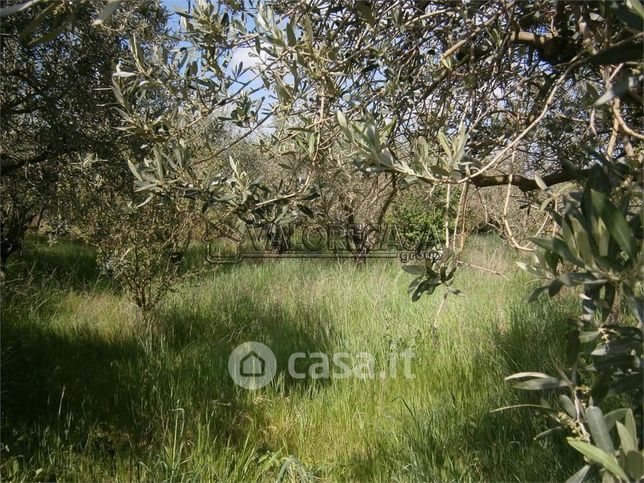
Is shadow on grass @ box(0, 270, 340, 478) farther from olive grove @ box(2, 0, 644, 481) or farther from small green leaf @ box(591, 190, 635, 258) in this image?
small green leaf @ box(591, 190, 635, 258)

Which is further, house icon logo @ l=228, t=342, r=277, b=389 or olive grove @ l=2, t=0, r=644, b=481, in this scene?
house icon logo @ l=228, t=342, r=277, b=389

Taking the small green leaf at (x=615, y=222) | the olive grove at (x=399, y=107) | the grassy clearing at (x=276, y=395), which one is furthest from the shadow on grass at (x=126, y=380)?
the small green leaf at (x=615, y=222)

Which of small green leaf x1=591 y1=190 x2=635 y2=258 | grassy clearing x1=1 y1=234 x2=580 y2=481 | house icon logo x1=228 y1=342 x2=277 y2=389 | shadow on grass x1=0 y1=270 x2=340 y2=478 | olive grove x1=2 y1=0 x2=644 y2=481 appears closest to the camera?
small green leaf x1=591 y1=190 x2=635 y2=258

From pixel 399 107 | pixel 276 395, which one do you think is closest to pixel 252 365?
pixel 276 395

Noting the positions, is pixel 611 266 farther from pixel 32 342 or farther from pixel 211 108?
pixel 32 342

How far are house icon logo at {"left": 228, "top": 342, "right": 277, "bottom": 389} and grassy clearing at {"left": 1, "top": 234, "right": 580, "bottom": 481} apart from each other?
0.06 m

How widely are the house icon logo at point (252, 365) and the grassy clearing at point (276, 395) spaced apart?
0.06 metres

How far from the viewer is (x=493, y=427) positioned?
7.24 feet

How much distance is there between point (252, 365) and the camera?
3221mm

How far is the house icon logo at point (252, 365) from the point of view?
9.88 ft

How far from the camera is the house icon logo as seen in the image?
3011 millimetres

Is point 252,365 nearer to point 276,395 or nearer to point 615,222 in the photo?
point 276,395

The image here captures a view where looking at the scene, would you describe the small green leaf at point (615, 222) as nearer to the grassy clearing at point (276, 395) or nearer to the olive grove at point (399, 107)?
the olive grove at point (399, 107)

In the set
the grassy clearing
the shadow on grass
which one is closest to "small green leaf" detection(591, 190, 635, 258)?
the grassy clearing
